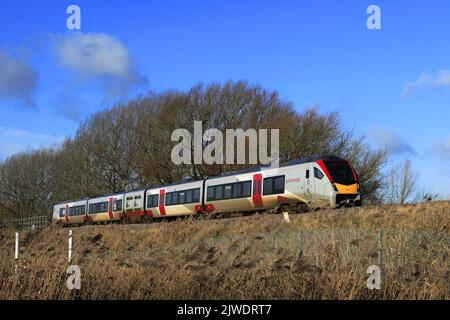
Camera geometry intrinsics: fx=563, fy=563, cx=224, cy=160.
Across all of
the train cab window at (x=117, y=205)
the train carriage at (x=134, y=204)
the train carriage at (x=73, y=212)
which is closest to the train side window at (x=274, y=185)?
the train carriage at (x=134, y=204)

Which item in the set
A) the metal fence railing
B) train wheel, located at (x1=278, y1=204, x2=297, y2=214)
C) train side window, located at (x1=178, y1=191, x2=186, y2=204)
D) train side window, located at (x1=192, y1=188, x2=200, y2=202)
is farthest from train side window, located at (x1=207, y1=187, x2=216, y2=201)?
the metal fence railing

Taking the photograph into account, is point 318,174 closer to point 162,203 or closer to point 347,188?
point 347,188

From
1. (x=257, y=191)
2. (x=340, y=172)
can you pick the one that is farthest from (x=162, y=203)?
(x=340, y=172)

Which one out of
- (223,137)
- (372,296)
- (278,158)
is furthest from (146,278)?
(223,137)

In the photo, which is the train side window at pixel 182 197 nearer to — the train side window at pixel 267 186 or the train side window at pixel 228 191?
the train side window at pixel 228 191

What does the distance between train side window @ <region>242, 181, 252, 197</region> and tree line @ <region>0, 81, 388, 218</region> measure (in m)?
13.9

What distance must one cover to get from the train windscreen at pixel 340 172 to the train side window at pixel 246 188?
4.48m

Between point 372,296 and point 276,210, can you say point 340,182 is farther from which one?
point 372,296

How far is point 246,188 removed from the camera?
28016 millimetres

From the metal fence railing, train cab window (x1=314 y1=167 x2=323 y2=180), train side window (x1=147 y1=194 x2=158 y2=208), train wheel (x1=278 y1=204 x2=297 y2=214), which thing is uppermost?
train cab window (x1=314 y1=167 x2=323 y2=180)

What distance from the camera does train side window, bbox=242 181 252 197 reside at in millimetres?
27812

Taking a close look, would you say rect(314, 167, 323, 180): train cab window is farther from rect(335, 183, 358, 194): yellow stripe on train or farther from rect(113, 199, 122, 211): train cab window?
rect(113, 199, 122, 211): train cab window

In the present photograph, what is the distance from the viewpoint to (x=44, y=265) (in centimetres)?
877
